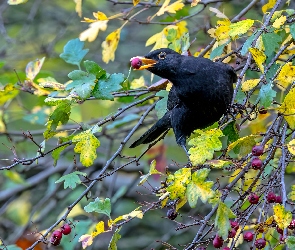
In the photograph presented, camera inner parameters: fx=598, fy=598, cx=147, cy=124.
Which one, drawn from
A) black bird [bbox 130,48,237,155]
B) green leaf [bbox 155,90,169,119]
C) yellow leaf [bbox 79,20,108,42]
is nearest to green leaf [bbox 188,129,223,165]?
black bird [bbox 130,48,237,155]

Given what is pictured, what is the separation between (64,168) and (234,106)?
3.12 m

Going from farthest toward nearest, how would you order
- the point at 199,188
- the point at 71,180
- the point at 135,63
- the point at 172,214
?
the point at 135,63 → the point at 71,180 → the point at 172,214 → the point at 199,188

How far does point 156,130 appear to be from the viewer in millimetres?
3941

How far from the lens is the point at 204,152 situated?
2.36 m

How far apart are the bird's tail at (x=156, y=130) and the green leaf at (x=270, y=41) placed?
3.49 ft

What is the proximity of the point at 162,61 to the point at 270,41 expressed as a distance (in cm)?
78

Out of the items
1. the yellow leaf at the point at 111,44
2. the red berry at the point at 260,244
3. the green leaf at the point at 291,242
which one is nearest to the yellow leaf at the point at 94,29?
the yellow leaf at the point at 111,44

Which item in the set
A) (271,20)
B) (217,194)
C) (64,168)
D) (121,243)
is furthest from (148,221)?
(217,194)

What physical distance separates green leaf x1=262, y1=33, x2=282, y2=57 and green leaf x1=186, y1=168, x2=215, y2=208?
83cm

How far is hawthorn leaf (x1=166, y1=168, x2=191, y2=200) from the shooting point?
229 centimetres

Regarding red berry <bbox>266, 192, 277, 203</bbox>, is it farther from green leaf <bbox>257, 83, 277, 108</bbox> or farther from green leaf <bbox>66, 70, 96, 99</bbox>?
green leaf <bbox>66, 70, 96, 99</bbox>

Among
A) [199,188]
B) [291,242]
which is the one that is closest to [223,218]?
[199,188]

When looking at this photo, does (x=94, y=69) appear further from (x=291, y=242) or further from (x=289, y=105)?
(x=291, y=242)

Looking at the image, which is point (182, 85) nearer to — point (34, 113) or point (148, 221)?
point (34, 113)
